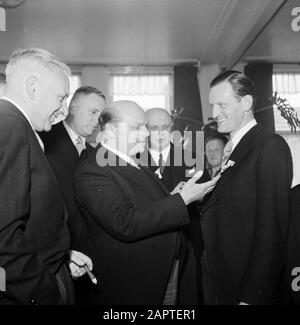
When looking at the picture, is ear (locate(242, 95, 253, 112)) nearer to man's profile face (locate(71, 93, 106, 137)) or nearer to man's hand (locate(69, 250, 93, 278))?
man's profile face (locate(71, 93, 106, 137))

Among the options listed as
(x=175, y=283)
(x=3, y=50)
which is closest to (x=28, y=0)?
(x=3, y=50)

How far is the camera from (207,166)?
1192mm

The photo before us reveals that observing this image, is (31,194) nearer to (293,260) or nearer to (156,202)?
(156,202)

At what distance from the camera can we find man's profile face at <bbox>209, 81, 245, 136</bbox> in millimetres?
1094

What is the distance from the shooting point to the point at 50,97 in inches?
32.5

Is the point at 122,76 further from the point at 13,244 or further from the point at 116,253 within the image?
the point at 13,244

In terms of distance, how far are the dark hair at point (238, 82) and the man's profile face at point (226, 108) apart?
0.04ft

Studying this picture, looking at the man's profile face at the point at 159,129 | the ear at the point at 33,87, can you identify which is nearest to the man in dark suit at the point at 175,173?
the man's profile face at the point at 159,129

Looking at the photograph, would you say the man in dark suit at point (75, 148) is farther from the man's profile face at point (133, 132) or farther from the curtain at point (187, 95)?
the curtain at point (187, 95)

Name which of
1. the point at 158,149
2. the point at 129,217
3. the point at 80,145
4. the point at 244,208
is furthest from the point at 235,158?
the point at 80,145

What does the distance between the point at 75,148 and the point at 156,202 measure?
0.35 meters

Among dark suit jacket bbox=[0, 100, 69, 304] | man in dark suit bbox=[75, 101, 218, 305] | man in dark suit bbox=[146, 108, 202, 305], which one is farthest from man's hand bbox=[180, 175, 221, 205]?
dark suit jacket bbox=[0, 100, 69, 304]

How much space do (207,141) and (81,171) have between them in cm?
45

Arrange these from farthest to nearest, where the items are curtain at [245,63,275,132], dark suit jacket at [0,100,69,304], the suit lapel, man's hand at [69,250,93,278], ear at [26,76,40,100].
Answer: curtain at [245,63,275,132] < the suit lapel < man's hand at [69,250,93,278] < ear at [26,76,40,100] < dark suit jacket at [0,100,69,304]
